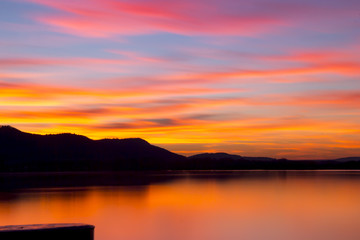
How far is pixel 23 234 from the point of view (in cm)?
1144

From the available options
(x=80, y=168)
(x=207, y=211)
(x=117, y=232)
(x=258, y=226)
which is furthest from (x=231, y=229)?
(x=80, y=168)

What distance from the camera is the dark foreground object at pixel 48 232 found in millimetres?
11383

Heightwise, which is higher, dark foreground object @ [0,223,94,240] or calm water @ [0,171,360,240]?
dark foreground object @ [0,223,94,240]

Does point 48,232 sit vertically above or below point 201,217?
above

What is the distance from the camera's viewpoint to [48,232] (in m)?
11.6

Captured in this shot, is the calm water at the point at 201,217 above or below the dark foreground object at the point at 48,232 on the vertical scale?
below

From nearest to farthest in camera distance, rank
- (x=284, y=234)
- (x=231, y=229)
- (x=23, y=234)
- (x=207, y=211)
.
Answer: (x=23, y=234), (x=284, y=234), (x=231, y=229), (x=207, y=211)

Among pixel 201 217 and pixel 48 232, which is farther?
pixel 201 217

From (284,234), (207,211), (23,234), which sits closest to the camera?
(23,234)

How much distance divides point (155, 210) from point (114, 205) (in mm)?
3862

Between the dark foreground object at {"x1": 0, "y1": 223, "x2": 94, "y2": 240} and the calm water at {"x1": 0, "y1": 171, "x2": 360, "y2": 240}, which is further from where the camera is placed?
the calm water at {"x1": 0, "y1": 171, "x2": 360, "y2": 240}

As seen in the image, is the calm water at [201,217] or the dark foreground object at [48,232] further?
the calm water at [201,217]

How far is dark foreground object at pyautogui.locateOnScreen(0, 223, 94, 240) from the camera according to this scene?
11.4m

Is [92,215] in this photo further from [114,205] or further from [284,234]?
[284,234]
